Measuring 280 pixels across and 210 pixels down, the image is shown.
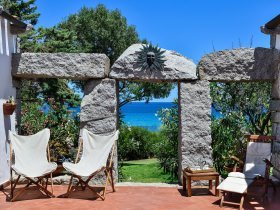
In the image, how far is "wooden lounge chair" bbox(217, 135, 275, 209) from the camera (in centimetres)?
564

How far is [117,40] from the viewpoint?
16406mm

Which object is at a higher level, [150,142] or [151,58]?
[151,58]

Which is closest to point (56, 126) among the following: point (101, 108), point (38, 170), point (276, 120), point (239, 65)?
point (101, 108)

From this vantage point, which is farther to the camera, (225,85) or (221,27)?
(221,27)

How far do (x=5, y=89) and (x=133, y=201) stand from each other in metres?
2.93

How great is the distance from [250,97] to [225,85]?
618 millimetres

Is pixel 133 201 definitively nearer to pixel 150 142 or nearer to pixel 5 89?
pixel 5 89

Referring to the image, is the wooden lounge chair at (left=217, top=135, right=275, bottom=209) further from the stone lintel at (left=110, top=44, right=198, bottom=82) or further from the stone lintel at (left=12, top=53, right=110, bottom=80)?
the stone lintel at (left=12, top=53, right=110, bottom=80)

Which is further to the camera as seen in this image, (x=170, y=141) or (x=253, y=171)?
(x=170, y=141)

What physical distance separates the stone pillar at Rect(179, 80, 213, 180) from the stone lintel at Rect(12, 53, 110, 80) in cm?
150

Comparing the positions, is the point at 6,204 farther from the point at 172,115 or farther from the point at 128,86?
the point at 128,86

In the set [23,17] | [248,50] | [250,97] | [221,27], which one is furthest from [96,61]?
[221,27]

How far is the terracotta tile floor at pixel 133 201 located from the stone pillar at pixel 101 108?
93cm

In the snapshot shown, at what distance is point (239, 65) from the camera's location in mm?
7094
